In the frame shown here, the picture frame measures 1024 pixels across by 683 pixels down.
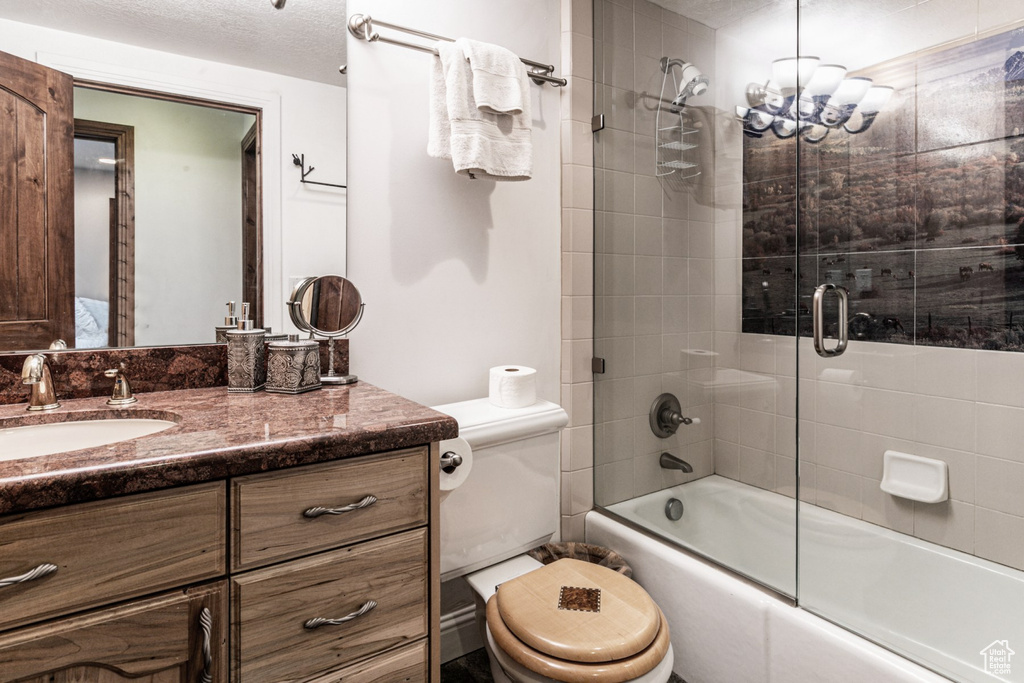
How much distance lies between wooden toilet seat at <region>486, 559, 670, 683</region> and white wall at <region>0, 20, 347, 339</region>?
88 centimetres

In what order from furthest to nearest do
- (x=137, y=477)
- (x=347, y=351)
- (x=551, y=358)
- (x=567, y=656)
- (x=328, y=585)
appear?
(x=551, y=358)
(x=347, y=351)
(x=567, y=656)
(x=328, y=585)
(x=137, y=477)

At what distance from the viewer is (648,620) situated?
116cm

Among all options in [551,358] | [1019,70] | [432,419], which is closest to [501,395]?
[551,358]

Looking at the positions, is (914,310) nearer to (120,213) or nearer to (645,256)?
(645,256)

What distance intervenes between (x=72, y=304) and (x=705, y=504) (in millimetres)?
1719

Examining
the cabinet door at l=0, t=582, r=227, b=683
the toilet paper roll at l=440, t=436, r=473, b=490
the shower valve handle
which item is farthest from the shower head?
the cabinet door at l=0, t=582, r=227, b=683

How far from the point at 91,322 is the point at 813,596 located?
5.77 feet

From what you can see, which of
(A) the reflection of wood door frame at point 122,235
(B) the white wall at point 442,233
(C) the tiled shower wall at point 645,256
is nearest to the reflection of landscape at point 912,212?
(C) the tiled shower wall at point 645,256

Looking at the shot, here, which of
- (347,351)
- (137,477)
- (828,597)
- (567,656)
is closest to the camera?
(137,477)

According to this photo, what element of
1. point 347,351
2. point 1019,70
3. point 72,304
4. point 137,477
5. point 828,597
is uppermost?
point 1019,70

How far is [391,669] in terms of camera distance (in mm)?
916

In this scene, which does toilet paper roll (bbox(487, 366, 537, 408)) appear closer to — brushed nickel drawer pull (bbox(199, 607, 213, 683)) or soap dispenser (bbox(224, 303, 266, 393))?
soap dispenser (bbox(224, 303, 266, 393))

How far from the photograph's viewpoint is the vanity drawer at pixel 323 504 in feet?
2.53

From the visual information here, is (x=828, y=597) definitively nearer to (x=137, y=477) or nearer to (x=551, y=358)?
(x=551, y=358)
